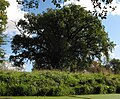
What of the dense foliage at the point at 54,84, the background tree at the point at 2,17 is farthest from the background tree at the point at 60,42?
the dense foliage at the point at 54,84

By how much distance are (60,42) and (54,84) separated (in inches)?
1318

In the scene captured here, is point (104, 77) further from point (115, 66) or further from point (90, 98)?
point (115, 66)

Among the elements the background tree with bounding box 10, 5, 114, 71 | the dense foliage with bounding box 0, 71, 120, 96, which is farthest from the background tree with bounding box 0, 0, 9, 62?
the dense foliage with bounding box 0, 71, 120, 96

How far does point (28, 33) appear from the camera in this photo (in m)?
60.1

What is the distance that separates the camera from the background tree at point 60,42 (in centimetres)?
5562

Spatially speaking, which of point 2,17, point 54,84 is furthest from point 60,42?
point 54,84

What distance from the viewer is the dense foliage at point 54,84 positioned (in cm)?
1930

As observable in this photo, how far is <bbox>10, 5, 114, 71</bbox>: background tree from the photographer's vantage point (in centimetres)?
5562

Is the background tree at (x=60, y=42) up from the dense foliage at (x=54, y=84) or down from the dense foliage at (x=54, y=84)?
up

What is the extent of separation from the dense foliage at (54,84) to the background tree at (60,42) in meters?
29.8

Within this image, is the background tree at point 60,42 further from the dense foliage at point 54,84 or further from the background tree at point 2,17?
the dense foliage at point 54,84

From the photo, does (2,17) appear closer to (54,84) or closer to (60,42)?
(60,42)

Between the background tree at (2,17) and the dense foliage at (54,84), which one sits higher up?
the background tree at (2,17)

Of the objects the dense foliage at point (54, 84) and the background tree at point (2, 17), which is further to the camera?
the background tree at point (2, 17)
